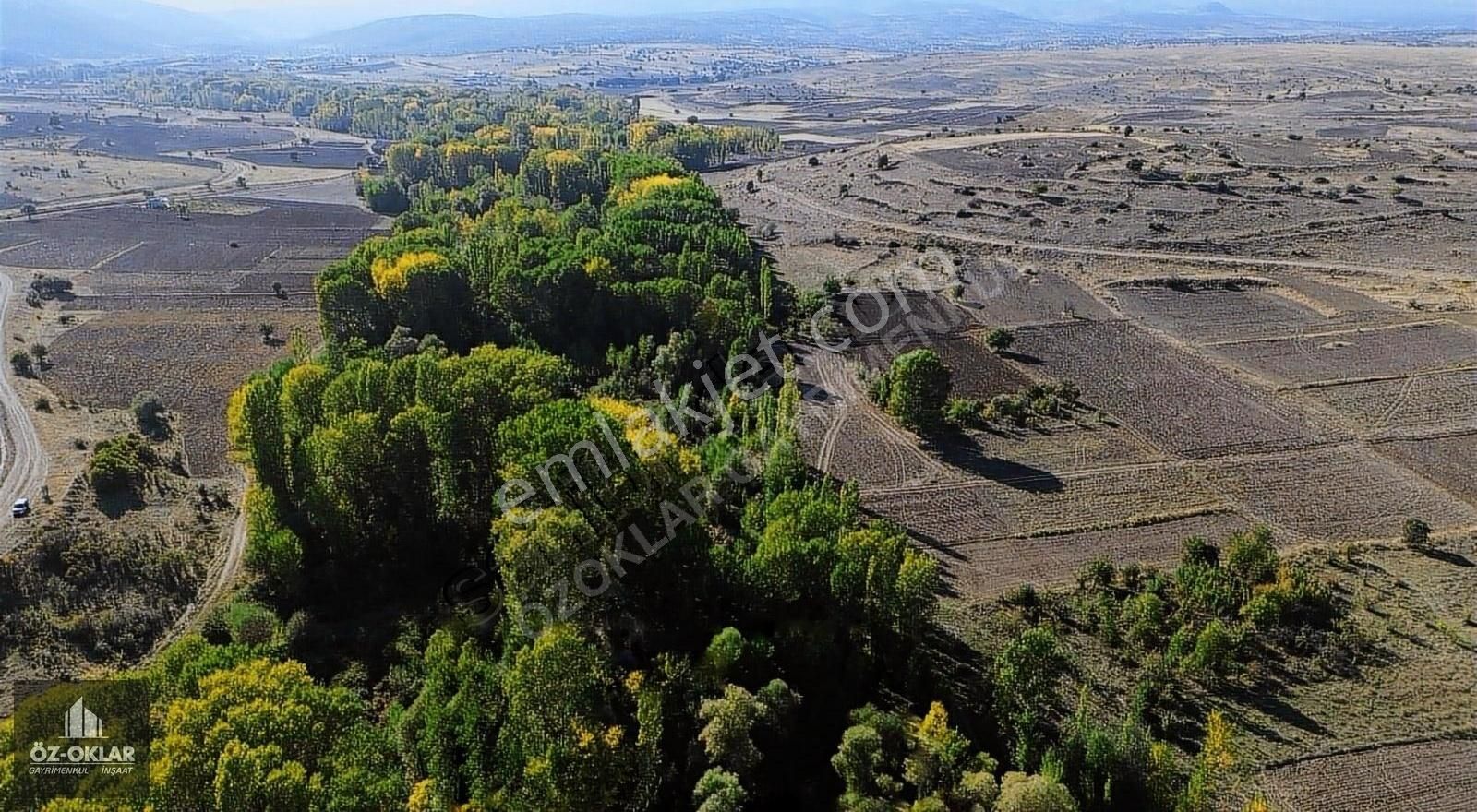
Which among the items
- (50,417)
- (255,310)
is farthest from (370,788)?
(255,310)

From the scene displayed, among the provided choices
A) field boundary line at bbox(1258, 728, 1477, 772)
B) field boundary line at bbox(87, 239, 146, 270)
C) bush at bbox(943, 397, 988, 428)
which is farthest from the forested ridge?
field boundary line at bbox(87, 239, 146, 270)

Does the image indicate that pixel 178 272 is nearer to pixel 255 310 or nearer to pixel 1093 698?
pixel 255 310

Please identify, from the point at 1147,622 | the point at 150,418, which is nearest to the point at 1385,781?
the point at 1147,622

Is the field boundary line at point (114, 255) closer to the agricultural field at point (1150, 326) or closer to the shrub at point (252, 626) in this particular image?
the agricultural field at point (1150, 326)

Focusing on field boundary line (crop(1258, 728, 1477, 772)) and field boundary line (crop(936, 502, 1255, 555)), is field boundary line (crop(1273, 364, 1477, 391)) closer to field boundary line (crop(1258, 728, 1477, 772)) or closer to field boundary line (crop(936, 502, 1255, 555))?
field boundary line (crop(936, 502, 1255, 555))

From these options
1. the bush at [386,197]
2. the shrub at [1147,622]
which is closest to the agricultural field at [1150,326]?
the shrub at [1147,622]

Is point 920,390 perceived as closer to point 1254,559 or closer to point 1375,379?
point 1254,559

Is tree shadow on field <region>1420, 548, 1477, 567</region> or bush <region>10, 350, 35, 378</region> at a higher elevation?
bush <region>10, 350, 35, 378</region>
